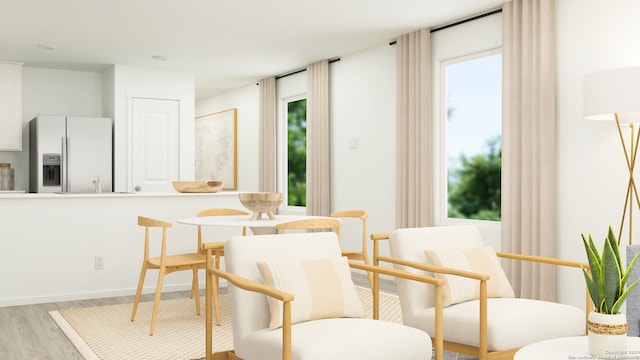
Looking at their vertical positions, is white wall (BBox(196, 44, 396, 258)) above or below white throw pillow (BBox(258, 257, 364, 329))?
above

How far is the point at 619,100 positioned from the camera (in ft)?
12.1

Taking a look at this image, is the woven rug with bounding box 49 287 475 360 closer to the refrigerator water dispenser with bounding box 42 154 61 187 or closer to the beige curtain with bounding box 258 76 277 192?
the refrigerator water dispenser with bounding box 42 154 61 187

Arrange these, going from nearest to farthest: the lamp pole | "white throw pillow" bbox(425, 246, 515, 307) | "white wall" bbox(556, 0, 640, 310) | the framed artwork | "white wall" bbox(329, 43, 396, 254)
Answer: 1. "white throw pillow" bbox(425, 246, 515, 307)
2. the lamp pole
3. "white wall" bbox(556, 0, 640, 310)
4. "white wall" bbox(329, 43, 396, 254)
5. the framed artwork

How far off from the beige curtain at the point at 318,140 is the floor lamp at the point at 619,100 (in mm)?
3774

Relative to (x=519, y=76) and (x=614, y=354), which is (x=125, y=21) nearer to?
(x=519, y=76)

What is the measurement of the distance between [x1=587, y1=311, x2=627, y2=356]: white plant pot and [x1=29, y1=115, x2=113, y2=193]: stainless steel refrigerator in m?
6.44

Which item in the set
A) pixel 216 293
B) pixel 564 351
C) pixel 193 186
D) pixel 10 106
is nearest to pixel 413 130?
pixel 193 186

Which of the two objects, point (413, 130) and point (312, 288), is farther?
point (413, 130)

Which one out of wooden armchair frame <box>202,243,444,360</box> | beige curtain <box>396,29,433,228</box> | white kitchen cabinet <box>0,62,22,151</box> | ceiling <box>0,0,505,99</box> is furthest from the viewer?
white kitchen cabinet <box>0,62,22,151</box>

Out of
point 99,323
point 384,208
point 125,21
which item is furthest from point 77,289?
point 384,208

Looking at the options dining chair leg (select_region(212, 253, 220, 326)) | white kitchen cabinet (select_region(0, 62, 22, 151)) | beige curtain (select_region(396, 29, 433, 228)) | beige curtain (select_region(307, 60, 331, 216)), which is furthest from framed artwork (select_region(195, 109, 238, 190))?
dining chair leg (select_region(212, 253, 220, 326))

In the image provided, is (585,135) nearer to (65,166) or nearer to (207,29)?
(207,29)

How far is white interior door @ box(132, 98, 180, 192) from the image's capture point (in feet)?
26.0

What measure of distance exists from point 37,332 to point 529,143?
3862mm
